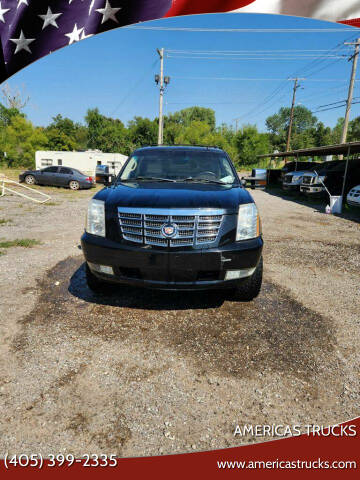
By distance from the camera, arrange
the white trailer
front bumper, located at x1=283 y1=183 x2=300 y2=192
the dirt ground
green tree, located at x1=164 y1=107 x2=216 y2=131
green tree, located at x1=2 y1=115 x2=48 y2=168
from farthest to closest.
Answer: green tree, located at x1=164 y1=107 x2=216 y2=131 < green tree, located at x1=2 y1=115 x2=48 y2=168 < the white trailer < front bumper, located at x1=283 y1=183 x2=300 y2=192 < the dirt ground

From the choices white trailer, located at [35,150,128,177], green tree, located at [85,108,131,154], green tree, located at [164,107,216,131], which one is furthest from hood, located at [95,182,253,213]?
green tree, located at [164,107,216,131]

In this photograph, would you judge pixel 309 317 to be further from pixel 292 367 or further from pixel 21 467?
pixel 21 467

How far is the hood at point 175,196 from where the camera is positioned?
2.69m

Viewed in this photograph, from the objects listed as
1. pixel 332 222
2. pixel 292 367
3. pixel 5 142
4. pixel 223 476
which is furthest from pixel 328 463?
pixel 5 142

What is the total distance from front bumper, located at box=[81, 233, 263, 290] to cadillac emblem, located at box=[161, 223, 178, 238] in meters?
0.14

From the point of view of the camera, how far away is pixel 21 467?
152 cm

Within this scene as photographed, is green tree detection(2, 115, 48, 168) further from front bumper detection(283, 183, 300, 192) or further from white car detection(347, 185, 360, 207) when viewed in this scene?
white car detection(347, 185, 360, 207)

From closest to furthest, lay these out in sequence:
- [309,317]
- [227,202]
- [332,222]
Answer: [227,202]
[309,317]
[332,222]

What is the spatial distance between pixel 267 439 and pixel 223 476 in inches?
13.9

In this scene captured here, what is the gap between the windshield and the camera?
3.60 meters

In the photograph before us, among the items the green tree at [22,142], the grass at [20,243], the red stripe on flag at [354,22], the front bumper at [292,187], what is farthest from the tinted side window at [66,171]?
the green tree at [22,142]

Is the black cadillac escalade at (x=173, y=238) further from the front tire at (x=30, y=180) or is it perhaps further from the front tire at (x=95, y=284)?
the front tire at (x=30, y=180)

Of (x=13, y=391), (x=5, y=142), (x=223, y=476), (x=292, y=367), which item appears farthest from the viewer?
(x=5, y=142)

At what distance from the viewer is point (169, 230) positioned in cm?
258
